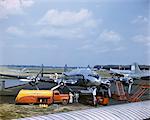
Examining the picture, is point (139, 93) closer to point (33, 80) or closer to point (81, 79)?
point (81, 79)

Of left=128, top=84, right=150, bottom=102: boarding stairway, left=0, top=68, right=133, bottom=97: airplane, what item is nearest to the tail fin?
left=128, top=84, right=150, bottom=102: boarding stairway

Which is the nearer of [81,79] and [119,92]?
[81,79]

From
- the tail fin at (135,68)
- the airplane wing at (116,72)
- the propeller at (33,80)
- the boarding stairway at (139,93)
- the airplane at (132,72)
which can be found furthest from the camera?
the boarding stairway at (139,93)

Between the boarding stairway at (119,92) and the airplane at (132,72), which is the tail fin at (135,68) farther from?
the boarding stairway at (119,92)

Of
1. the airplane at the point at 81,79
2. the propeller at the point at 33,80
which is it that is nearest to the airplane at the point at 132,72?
the airplane at the point at 81,79

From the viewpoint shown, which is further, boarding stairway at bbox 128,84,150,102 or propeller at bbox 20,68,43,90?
boarding stairway at bbox 128,84,150,102

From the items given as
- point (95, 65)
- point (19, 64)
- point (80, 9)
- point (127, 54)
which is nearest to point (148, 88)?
point (127, 54)

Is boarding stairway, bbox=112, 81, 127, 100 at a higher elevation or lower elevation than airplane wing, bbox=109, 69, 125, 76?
lower

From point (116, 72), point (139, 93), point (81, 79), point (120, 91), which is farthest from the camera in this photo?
point (139, 93)

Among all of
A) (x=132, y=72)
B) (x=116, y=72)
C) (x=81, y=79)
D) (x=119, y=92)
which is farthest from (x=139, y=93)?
(x=81, y=79)

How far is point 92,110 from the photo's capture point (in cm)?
804

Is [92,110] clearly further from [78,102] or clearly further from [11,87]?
[11,87]

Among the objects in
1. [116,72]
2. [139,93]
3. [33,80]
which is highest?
[116,72]

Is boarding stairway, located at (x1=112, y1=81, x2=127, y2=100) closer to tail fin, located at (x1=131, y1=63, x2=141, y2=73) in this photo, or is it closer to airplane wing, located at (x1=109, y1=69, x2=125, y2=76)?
airplane wing, located at (x1=109, y1=69, x2=125, y2=76)
